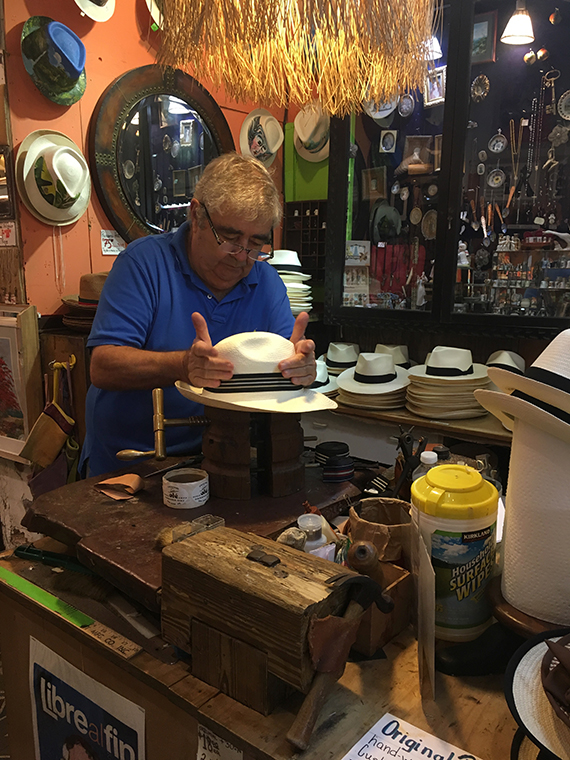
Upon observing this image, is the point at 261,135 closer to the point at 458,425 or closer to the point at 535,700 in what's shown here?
the point at 458,425

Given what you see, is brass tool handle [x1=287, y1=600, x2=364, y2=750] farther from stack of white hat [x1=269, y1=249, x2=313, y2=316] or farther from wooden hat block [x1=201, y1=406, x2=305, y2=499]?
stack of white hat [x1=269, y1=249, x2=313, y2=316]

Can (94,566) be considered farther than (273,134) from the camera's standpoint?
No

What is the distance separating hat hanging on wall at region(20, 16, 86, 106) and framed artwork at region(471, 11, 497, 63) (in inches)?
84.3

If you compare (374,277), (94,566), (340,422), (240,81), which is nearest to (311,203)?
(374,277)

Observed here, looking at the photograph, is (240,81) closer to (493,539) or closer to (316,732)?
(493,539)

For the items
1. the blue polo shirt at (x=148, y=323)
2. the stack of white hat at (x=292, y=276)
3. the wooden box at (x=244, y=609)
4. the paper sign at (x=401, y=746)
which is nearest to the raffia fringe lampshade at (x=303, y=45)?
the blue polo shirt at (x=148, y=323)

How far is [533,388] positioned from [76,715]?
1.14m

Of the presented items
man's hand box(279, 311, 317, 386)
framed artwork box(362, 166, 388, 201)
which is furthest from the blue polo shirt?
framed artwork box(362, 166, 388, 201)

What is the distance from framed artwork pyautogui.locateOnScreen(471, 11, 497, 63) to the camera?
10.2ft

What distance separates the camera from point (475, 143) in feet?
10.6

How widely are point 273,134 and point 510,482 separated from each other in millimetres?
3734

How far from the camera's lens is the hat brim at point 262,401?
1383 mm

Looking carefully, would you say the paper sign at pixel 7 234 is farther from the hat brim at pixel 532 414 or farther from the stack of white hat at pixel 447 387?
the hat brim at pixel 532 414

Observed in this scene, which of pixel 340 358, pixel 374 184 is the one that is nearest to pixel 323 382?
pixel 340 358
